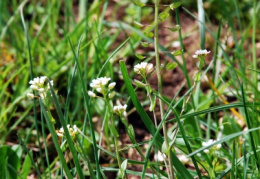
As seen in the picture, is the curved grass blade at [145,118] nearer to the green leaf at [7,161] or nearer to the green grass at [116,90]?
the green grass at [116,90]

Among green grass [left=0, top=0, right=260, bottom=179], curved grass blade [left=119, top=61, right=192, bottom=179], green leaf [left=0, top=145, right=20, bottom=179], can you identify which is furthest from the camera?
green grass [left=0, top=0, right=260, bottom=179]

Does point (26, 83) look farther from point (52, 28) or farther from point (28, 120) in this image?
point (52, 28)

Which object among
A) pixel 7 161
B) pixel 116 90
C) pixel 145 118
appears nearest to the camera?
pixel 145 118

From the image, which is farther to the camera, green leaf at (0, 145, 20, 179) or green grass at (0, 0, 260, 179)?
green grass at (0, 0, 260, 179)

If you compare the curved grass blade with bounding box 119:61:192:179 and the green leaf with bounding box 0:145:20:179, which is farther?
the green leaf with bounding box 0:145:20:179

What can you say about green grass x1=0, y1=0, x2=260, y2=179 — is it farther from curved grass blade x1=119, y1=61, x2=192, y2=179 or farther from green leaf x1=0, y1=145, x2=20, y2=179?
curved grass blade x1=119, y1=61, x2=192, y2=179

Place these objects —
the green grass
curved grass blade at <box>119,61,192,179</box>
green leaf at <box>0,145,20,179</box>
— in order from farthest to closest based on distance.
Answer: the green grass < green leaf at <box>0,145,20,179</box> < curved grass blade at <box>119,61,192,179</box>

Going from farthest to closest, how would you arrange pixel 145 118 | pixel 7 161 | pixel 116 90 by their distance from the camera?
pixel 116 90, pixel 7 161, pixel 145 118

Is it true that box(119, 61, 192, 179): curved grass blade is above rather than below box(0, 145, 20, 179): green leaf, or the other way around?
above

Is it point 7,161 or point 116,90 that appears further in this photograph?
point 116,90

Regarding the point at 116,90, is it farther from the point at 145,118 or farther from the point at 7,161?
the point at 145,118

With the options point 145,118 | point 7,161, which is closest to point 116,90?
point 7,161

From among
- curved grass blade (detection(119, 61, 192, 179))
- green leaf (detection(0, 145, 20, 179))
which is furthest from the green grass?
curved grass blade (detection(119, 61, 192, 179))

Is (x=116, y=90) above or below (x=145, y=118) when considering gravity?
below
